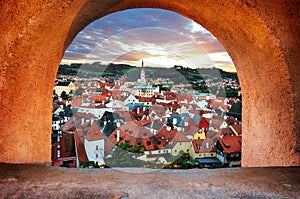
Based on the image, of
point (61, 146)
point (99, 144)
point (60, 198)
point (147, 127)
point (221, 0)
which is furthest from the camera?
point (99, 144)

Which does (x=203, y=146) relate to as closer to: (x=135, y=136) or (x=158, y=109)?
(x=158, y=109)

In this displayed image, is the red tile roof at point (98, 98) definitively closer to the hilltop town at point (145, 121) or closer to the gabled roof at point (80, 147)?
the hilltop town at point (145, 121)

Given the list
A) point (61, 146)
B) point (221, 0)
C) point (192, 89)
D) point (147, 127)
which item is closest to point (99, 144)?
point (147, 127)

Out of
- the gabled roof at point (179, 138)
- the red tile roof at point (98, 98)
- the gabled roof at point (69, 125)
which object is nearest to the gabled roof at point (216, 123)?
the gabled roof at point (179, 138)

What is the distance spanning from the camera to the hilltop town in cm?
501

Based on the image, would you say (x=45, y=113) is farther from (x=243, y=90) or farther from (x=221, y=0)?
(x=243, y=90)

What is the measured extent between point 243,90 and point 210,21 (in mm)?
891

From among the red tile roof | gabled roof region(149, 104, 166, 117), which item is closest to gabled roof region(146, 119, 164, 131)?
gabled roof region(149, 104, 166, 117)

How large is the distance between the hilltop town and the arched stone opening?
5.94ft

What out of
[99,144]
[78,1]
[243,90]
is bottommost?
[99,144]

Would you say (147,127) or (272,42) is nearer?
(272,42)

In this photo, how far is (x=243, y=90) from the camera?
3088mm

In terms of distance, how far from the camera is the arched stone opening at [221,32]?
1.97 m

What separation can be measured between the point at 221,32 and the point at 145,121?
3783 mm
